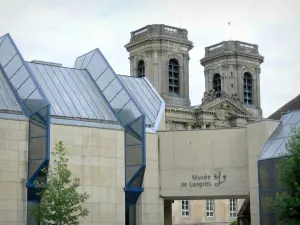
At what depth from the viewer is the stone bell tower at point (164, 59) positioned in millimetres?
97750

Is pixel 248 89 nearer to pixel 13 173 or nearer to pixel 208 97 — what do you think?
pixel 208 97

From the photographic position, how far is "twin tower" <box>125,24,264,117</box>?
321 ft

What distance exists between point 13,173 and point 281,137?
14126mm

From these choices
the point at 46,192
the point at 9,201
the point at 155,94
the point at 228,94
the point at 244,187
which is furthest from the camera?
the point at 228,94

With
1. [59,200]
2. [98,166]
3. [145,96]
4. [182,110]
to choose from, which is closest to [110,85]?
[145,96]

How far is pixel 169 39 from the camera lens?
98.0 meters

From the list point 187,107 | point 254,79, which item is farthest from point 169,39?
point 254,79

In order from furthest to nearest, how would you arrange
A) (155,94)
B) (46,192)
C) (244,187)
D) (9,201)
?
(155,94), (244,187), (9,201), (46,192)

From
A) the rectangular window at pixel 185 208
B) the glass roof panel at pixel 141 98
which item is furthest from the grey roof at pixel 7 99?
the rectangular window at pixel 185 208

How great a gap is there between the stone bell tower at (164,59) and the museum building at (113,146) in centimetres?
4619

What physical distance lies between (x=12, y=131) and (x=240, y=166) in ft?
42.1

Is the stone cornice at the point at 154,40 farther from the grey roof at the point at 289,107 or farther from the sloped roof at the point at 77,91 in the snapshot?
the sloped roof at the point at 77,91

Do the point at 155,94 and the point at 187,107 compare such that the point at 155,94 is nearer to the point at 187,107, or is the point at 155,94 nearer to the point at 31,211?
the point at 31,211

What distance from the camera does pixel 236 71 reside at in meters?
108
